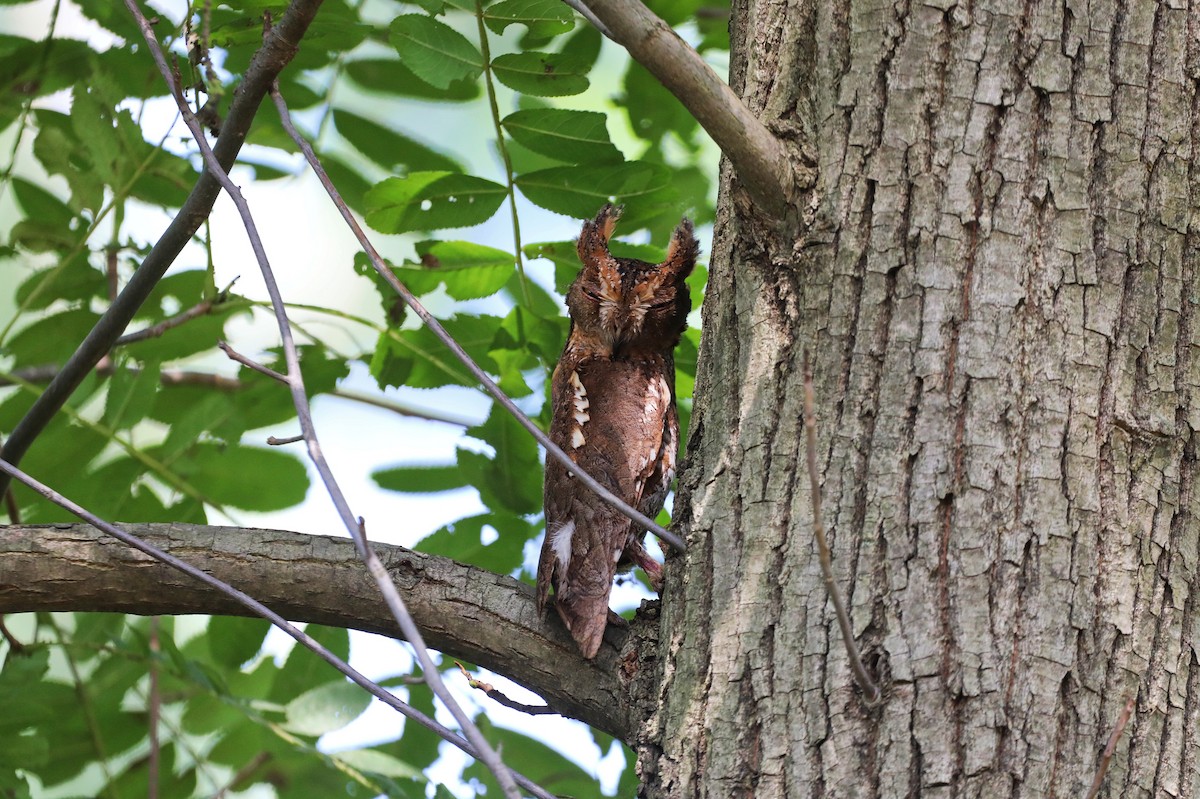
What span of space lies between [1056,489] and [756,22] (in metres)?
1.04

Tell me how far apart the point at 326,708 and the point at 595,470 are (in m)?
1.03

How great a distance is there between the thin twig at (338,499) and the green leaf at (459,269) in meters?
0.87

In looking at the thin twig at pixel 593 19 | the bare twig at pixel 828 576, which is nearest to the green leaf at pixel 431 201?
the thin twig at pixel 593 19

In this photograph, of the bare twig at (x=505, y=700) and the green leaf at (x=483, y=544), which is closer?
the bare twig at (x=505, y=700)

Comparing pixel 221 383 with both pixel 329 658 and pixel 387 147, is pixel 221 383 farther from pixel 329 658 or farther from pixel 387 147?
pixel 329 658

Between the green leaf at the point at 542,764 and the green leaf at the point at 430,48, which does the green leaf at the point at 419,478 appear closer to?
the green leaf at the point at 542,764

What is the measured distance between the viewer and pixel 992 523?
5.17 ft

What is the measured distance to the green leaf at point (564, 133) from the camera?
8.77 ft

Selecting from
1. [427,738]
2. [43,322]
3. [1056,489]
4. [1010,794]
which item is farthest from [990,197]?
[43,322]

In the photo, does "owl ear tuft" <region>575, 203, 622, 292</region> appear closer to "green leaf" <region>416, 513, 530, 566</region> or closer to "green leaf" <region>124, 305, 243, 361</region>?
"green leaf" <region>416, 513, 530, 566</region>

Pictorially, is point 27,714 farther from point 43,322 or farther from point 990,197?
point 990,197

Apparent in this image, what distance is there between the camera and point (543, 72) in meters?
2.62

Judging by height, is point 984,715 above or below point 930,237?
below

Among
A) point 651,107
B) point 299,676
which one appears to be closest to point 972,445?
point 299,676
